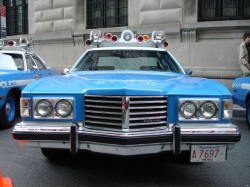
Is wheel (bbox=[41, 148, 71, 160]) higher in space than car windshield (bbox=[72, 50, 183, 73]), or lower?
lower

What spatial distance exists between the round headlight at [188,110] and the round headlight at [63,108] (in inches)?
44.9

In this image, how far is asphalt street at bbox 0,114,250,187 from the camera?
14.0 feet

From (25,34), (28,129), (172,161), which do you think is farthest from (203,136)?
(25,34)

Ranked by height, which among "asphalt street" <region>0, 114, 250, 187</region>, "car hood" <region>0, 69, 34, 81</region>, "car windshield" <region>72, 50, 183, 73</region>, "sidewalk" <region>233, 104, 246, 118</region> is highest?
"car windshield" <region>72, 50, 183, 73</region>

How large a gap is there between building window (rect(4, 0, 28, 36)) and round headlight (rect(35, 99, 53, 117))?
1676 centimetres

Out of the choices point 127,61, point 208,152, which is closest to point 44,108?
point 208,152

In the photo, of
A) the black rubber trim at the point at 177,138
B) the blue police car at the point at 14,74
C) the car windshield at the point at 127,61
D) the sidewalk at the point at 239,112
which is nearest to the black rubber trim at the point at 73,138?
the black rubber trim at the point at 177,138

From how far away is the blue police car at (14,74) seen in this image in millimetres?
7148

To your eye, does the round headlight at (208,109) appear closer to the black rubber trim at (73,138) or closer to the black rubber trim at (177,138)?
the black rubber trim at (177,138)

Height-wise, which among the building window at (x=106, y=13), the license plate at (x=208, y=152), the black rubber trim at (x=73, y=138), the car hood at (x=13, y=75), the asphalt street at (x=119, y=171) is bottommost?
the asphalt street at (x=119, y=171)

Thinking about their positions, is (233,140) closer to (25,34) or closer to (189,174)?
(189,174)

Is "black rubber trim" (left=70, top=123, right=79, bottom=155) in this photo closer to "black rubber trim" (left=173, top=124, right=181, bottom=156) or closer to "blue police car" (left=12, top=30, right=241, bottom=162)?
"blue police car" (left=12, top=30, right=241, bottom=162)

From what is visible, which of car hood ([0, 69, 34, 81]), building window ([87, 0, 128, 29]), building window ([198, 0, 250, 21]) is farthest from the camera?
building window ([87, 0, 128, 29])

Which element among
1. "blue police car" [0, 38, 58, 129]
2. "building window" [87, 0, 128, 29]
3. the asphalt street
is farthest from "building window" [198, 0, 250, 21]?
the asphalt street
